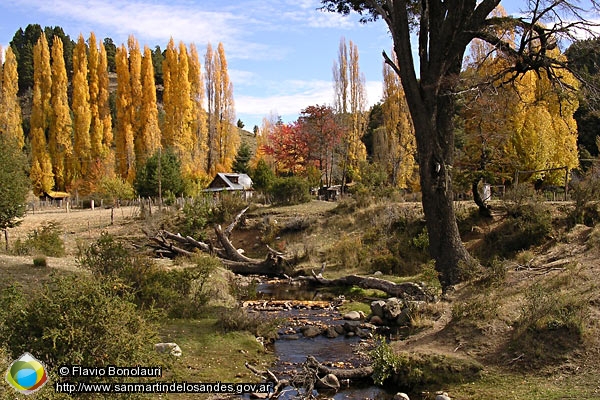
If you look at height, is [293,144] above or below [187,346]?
above

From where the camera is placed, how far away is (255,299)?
15.5 metres

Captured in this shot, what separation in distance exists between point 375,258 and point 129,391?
44.6ft

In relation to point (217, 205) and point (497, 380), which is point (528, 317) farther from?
point (217, 205)

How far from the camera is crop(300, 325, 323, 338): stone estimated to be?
37.4ft

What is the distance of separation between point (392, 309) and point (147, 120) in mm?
46400

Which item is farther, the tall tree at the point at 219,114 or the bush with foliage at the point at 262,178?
the tall tree at the point at 219,114

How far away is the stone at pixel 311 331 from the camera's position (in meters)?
11.4

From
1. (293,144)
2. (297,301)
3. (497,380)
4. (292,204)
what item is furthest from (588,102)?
(293,144)

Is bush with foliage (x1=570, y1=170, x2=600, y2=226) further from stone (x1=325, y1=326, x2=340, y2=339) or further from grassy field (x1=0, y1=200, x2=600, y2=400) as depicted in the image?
stone (x1=325, y1=326, x2=340, y2=339)

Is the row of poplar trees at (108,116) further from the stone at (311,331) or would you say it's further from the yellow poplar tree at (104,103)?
the stone at (311,331)

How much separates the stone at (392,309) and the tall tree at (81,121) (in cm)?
4635

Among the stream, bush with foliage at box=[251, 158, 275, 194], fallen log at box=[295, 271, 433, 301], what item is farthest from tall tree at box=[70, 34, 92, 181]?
the stream

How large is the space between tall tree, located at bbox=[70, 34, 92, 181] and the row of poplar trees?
10cm

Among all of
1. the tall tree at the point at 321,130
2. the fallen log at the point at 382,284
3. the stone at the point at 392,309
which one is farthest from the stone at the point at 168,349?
the tall tree at the point at 321,130
